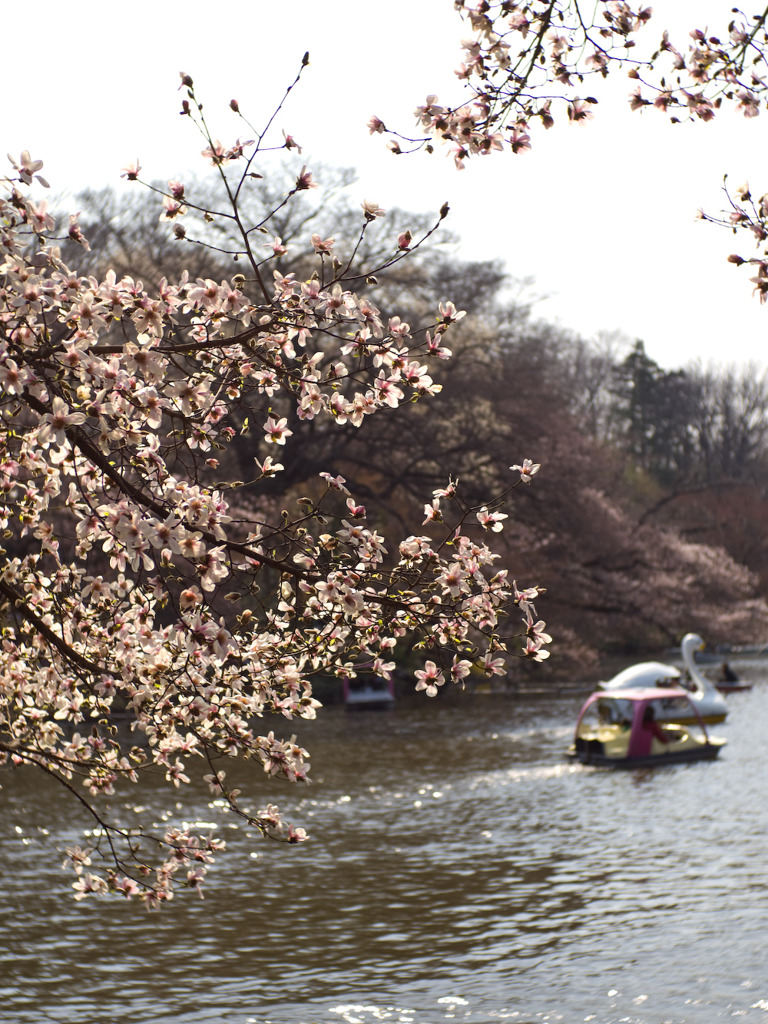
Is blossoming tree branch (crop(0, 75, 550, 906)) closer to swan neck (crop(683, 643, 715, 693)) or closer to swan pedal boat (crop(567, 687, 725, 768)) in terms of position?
swan pedal boat (crop(567, 687, 725, 768))

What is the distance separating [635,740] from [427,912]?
36.3ft

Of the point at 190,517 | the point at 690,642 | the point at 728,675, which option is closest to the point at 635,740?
the point at 690,642

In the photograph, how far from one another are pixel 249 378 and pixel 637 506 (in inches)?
1993

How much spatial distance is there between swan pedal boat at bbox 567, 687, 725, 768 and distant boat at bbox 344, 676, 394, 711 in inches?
374

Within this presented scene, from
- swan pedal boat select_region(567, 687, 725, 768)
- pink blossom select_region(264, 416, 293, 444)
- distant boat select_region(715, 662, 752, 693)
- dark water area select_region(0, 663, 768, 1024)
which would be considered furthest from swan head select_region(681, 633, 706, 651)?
pink blossom select_region(264, 416, 293, 444)

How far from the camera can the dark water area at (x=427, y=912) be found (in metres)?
10.5

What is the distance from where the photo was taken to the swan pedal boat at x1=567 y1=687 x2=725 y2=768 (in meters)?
23.2

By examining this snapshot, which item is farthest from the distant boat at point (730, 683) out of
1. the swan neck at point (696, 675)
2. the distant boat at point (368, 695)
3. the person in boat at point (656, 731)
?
the person in boat at point (656, 731)

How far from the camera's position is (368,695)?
33.2 m

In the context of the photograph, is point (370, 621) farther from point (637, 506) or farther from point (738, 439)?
point (738, 439)

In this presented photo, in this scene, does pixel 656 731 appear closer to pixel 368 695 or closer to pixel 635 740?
pixel 635 740

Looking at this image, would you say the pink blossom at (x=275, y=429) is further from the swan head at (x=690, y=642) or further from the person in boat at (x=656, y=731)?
the swan head at (x=690, y=642)

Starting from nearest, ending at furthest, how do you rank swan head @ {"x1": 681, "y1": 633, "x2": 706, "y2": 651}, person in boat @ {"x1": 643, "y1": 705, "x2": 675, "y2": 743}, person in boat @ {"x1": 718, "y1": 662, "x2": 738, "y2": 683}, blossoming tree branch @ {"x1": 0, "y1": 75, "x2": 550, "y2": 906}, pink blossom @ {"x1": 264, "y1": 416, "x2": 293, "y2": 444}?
blossoming tree branch @ {"x1": 0, "y1": 75, "x2": 550, "y2": 906} → pink blossom @ {"x1": 264, "y1": 416, "x2": 293, "y2": 444} → person in boat @ {"x1": 643, "y1": 705, "x2": 675, "y2": 743} → swan head @ {"x1": 681, "y1": 633, "x2": 706, "y2": 651} → person in boat @ {"x1": 718, "y1": 662, "x2": 738, "y2": 683}

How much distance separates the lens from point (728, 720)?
94.2 feet
